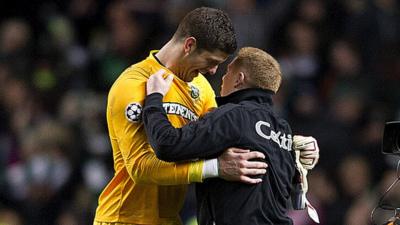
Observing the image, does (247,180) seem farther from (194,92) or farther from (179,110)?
(194,92)

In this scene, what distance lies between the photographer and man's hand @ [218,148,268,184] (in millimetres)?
3709

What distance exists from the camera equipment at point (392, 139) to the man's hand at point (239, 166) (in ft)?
1.65

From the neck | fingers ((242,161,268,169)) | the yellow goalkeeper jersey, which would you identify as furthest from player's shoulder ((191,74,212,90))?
fingers ((242,161,268,169))

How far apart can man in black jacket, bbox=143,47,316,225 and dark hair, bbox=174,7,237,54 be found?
0.27 feet

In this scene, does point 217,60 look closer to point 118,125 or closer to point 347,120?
point 118,125

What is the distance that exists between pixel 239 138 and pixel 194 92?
0.48 metres

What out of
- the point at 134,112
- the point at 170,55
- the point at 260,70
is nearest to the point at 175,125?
the point at 134,112

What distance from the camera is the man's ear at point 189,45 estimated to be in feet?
13.0

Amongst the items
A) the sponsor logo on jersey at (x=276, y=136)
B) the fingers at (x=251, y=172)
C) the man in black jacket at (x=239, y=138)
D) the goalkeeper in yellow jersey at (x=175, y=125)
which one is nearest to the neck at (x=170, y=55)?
the goalkeeper in yellow jersey at (x=175, y=125)

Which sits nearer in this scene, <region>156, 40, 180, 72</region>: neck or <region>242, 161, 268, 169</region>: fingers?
<region>242, 161, 268, 169</region>: fingers

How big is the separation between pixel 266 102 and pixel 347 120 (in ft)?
10.6

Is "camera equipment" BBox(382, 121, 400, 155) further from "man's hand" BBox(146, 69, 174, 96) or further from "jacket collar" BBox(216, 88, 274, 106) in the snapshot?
"man's hand" BBox(146, 69, 174, 96)

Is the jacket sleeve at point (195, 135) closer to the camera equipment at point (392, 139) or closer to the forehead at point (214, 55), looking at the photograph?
the forehead at point (214, 55)

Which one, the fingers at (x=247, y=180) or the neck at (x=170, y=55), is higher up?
the neck at (x=170, y=55)
